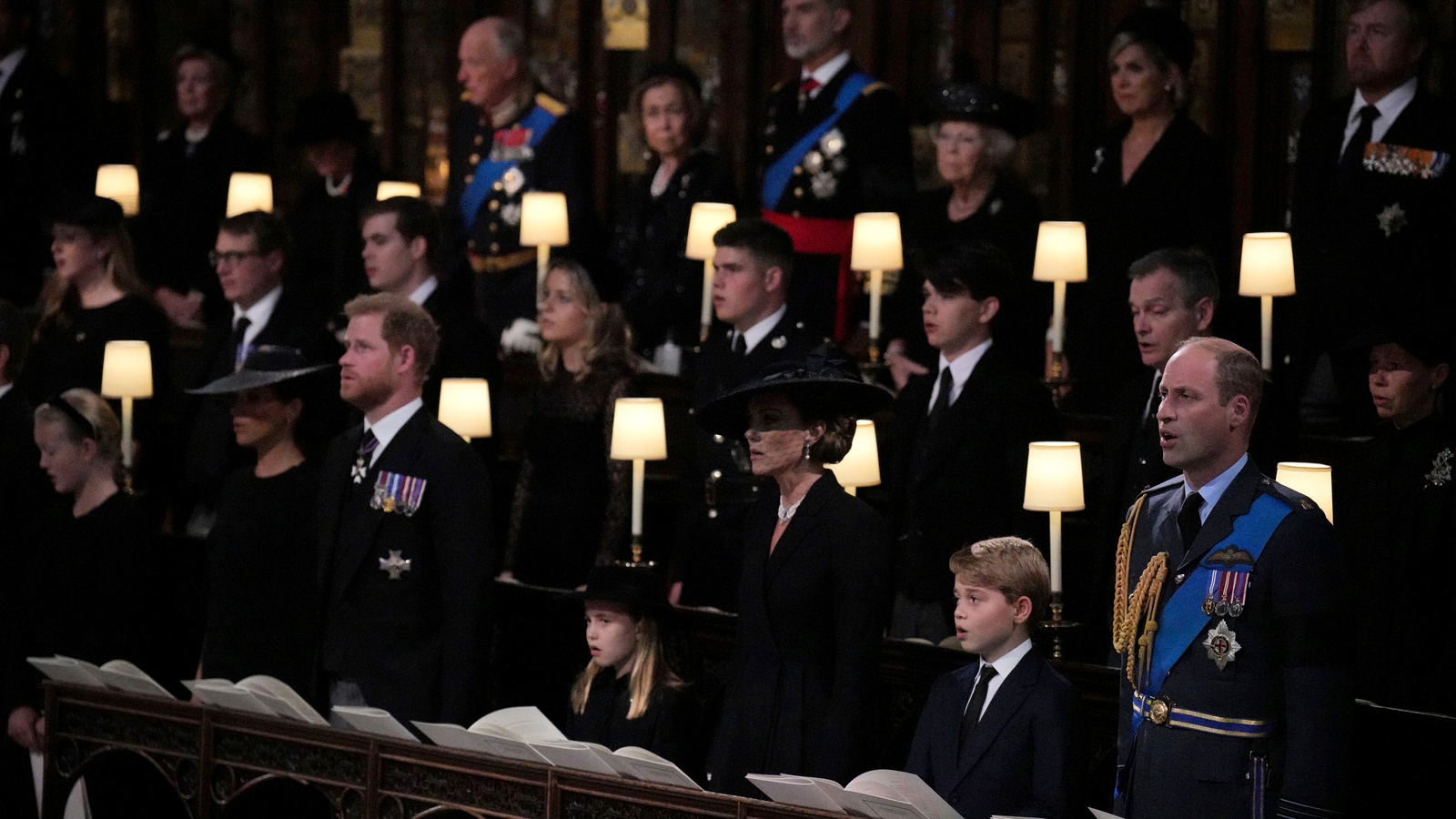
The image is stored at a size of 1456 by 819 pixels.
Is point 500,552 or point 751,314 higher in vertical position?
point 751,314

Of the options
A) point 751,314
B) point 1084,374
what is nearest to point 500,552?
point 751,314

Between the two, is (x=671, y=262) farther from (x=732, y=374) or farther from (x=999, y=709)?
(x=999, y=709)

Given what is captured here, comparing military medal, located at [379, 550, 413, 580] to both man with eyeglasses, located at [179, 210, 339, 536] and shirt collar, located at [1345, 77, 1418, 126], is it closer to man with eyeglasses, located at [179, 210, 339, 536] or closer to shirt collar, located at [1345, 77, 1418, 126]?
man with eyeglasses, located at [179, 210, 339, 536]

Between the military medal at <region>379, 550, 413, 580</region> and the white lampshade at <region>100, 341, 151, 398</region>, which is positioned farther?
the white lampshade at <region>100, 341, 151, 398</region>

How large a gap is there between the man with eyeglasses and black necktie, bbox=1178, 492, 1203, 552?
3607 mm

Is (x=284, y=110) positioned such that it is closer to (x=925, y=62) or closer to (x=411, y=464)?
(x=925, y=62)

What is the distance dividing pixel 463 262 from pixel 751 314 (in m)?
2.42

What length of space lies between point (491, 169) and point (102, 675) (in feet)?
11.1

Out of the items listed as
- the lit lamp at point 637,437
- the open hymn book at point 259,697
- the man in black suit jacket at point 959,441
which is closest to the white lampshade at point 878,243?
the man in black suit jacket at point 959,441

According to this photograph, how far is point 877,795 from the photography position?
4027 millimetres

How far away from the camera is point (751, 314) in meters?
5.94

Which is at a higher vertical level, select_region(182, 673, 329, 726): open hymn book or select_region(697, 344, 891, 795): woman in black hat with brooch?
select_region(697, 344, 891, 795): woman in black hat with brooch

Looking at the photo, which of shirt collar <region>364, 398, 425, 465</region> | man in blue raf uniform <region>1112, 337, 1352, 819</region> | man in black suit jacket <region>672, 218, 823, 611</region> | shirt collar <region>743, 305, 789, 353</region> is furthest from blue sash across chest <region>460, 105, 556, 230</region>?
man in blue raf uniform <region>1112, 337, 1352, 819</region>

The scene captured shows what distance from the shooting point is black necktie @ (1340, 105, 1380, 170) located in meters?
6.45
